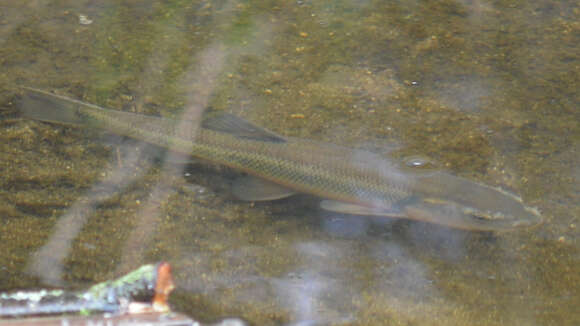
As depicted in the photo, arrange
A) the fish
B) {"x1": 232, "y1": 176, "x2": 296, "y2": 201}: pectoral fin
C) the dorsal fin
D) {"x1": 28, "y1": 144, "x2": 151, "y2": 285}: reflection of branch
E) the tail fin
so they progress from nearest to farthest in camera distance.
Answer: {"x1": 28, "y1": 144, "x2": 151, "y2": 285}: reflection of branch
the fish
{"x1": 232, "y1": 176, "x2": 296, "y2": 201}: pectoral fin
the dorsal fin
the tail fin

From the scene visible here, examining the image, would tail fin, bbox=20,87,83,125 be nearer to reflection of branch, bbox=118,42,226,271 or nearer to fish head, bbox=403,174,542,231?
reflection of branch, bbox=118,42,226,271

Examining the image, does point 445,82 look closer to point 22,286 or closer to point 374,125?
point 374,125

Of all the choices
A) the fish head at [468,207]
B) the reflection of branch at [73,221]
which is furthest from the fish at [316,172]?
the reflection of branch at [73,221]

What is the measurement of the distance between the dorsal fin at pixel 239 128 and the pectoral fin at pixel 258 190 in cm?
31

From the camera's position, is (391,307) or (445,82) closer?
(391,307)

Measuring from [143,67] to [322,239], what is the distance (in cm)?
Answer: 249

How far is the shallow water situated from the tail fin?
155mm

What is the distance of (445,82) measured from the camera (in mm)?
5070

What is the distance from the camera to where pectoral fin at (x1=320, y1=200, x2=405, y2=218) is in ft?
12.8

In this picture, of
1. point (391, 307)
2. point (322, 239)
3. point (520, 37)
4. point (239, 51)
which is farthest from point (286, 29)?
point (391, 307)

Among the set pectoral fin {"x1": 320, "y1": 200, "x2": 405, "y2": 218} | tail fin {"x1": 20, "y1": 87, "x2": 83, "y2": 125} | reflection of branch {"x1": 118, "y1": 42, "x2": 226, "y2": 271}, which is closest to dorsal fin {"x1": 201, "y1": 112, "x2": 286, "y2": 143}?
reflection of branch {"x1": 118, "y1": 42, "x2": 226, "y2": 271}

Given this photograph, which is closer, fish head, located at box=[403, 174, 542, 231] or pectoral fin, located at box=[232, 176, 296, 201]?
fish head, located at box=[403, 174, 542, 231]

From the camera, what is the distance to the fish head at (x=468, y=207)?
3660 mm

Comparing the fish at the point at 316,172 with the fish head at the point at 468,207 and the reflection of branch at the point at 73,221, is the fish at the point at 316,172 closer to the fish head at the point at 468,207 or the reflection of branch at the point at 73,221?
the fish head at the point at 468,207
